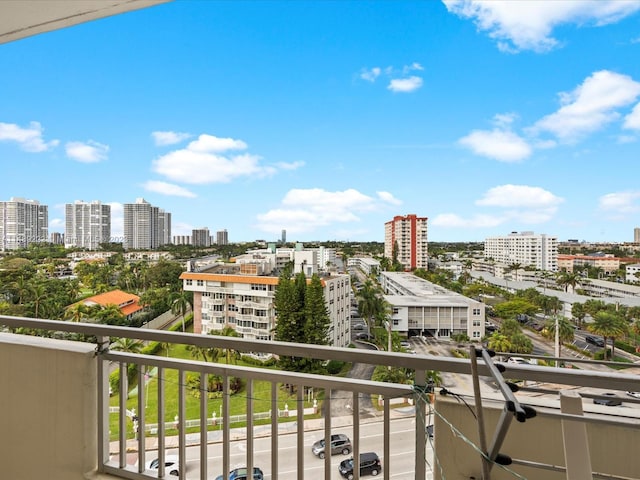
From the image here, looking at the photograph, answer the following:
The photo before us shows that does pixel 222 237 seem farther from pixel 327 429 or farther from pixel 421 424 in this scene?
pixel 421 424

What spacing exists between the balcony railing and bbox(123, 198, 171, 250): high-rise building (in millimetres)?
928

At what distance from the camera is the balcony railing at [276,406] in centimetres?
98

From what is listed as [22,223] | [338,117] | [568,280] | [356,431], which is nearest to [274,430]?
[356,431]

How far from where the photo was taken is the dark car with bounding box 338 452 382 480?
3.84ft

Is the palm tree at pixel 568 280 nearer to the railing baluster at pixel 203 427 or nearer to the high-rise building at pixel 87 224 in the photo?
the railing baluster at pixel 203 427

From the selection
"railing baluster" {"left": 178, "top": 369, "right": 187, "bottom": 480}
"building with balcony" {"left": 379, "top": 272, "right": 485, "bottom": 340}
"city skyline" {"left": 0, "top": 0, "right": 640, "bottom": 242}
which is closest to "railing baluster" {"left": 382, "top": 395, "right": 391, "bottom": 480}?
"building with balcony" {"left": 379, "top": 272, "right": 485, "bottom": 340}

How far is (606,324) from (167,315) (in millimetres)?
2000

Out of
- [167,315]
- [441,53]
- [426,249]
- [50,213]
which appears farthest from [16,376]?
[441,53]

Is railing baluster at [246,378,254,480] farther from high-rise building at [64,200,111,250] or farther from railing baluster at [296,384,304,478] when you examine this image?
high-rise building at [64,200,111,250]

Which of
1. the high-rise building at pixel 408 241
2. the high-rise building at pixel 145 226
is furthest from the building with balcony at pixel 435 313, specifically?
the high-rise building at pixel 145 226

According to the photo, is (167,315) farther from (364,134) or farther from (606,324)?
(606,324)

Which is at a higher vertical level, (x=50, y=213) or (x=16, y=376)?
(x=50, y=213)

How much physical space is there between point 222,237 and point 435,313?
4.98 feet

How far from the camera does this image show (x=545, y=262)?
1.69 m
